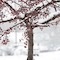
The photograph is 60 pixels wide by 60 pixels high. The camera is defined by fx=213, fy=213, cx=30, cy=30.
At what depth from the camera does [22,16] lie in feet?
19.1

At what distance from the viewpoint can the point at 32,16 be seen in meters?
5.85

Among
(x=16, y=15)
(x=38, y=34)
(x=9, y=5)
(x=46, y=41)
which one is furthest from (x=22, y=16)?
(x=38, y=34)

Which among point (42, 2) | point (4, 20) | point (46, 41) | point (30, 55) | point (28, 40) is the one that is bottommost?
point (30, 55)

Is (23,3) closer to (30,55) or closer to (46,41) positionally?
(30,55)

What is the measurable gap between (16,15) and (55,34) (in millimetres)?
18629

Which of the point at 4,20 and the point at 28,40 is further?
the point at 28,40

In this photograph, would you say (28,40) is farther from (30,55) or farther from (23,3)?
(23,3)

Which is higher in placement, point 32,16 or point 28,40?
point 32,16

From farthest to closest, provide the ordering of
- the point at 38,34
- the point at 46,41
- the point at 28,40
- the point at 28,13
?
the point at 38,34 → the point at 46,41 → the point at 28,40 → the point at 28,13

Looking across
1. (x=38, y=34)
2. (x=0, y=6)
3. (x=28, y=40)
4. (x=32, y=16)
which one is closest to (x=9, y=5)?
A: (x=0, y=6)

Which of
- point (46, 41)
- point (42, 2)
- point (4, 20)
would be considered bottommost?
point (4, 20)

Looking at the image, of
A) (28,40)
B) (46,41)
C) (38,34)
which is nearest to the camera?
(28,40)

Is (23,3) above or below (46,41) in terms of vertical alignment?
below

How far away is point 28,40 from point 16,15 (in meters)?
0.95
